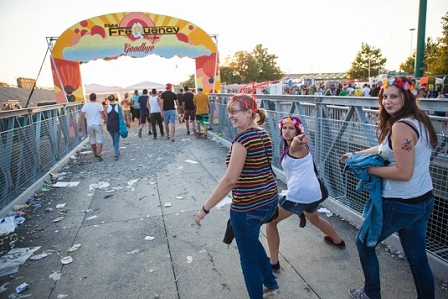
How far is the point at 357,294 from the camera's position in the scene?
7.49 feet

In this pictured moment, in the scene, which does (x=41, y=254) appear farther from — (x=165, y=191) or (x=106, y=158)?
(x=106, y=158)

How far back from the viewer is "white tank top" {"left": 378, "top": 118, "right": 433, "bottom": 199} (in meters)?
1.73

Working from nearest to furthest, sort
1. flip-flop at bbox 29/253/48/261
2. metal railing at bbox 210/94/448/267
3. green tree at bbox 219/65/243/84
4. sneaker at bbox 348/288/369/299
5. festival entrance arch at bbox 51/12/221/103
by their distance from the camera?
sneaker at bbox 348/288/369/299, metal railing at bbox 210/94/448/267, flip-flop at bbox 29/253/48/261, festival entrance arch at bbox 51/12/221/103, green tree at bbox 219/65/243/84

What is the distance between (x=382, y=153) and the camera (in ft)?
6.26

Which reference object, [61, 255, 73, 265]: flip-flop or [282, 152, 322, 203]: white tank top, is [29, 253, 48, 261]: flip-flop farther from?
[282, 152, 322, 203]: white tank top

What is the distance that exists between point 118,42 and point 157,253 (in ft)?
39.2

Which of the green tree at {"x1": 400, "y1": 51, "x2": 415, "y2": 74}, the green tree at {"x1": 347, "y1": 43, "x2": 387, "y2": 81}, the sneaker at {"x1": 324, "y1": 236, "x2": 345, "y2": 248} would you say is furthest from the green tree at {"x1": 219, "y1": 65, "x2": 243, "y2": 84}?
the sneaker at {"x1": 324, "y1": 236, "x2": 345, "y2": 248}

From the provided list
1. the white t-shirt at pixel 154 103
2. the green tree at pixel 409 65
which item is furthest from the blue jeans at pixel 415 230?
the green tree at pixel 409 65

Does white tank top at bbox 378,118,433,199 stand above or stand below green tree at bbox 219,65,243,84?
below

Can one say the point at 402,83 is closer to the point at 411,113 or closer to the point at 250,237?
the point at 411,113

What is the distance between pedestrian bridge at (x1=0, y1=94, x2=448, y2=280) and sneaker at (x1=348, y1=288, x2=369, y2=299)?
0.77 metres

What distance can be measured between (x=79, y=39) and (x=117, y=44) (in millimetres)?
1596

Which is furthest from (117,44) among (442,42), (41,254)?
(442,42)

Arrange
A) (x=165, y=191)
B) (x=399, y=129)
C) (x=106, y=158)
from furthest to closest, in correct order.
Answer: (x=106, y=158), (x=165, y=191), (x=399, y=129)
